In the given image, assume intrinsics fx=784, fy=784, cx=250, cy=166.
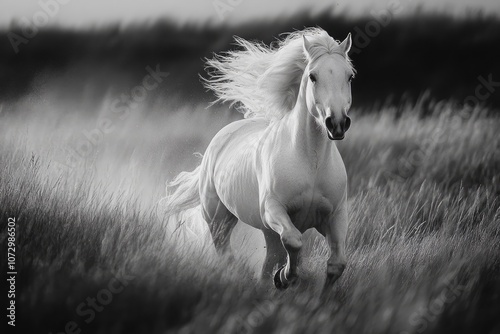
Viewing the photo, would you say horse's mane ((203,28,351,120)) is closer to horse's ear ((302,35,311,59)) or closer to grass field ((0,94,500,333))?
horse's ear ((302,35,311,59))

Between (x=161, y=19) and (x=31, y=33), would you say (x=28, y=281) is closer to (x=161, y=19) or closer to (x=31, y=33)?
(x=31, y=33)

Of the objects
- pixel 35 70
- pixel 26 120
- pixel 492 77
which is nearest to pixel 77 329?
pixel 26 120

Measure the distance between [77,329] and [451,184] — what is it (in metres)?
3.42

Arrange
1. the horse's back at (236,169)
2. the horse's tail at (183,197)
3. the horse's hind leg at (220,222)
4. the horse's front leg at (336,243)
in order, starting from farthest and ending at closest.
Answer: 1. the horse's tail at (183,197)
2. the horse's hind leg at (220,222)
3. the horse's back at (236,169)
4. the horse's front leg at (336,243)

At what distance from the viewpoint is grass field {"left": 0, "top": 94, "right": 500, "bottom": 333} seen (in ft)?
13.4

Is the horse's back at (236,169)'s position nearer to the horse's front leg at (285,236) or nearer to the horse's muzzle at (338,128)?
the horse's front leg at (285,236)

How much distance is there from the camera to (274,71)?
15.1ft

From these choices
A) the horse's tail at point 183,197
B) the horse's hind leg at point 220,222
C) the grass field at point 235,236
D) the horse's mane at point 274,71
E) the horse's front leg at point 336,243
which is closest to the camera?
the grass field at point 235,236

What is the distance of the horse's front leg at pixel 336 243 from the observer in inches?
169

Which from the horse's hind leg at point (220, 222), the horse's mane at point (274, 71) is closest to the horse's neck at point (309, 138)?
the horse's mane at point (274, 71)

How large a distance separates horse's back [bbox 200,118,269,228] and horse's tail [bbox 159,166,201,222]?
23cm

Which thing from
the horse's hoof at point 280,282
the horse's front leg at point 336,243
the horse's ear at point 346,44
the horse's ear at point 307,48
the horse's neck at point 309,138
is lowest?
the horse's hoof at point 280,282

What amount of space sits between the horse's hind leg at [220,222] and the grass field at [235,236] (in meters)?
0.13

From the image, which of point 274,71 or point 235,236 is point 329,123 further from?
point 235,236
